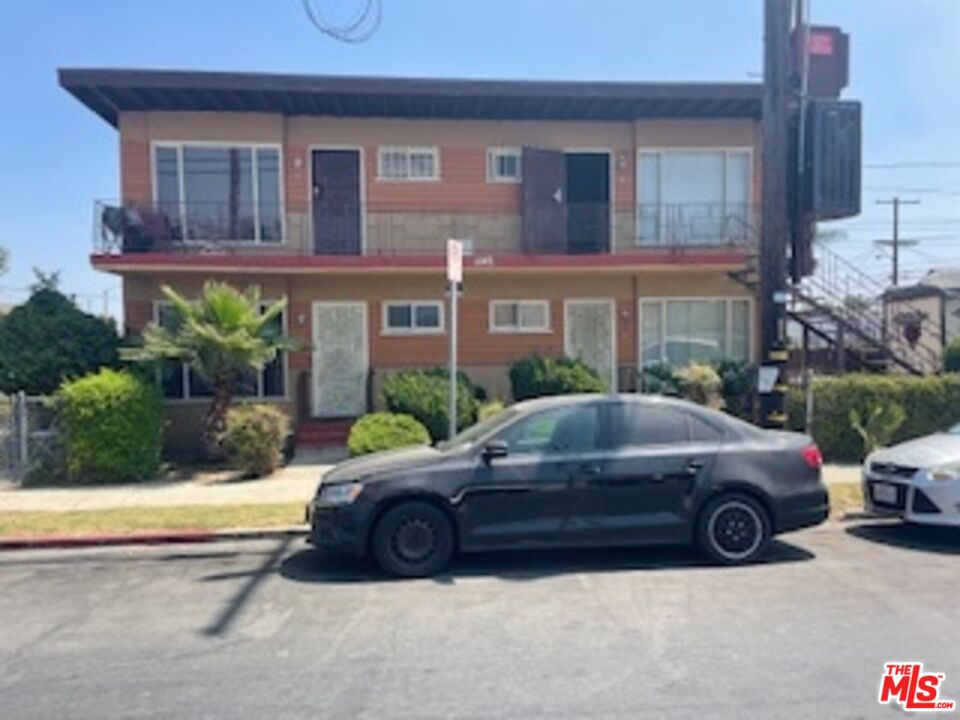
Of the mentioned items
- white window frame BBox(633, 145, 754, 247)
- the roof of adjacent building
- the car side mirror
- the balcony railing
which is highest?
the roof of adjacent building

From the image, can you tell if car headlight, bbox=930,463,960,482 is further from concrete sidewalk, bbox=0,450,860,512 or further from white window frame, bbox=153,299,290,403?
white window frame, bbox=153,299,290,403

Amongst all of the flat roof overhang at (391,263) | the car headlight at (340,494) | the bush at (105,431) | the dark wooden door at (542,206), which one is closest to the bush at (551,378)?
the flat roof overhang at (391,263)

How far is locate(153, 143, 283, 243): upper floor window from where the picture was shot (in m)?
15.1

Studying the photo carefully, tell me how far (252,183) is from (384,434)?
7.02 meters

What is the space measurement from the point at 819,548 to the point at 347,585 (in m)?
4.45

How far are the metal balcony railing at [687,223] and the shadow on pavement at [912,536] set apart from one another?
872 cm

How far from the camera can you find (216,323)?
1205 cm

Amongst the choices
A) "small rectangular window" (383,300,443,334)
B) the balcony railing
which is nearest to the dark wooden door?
the balcony railing

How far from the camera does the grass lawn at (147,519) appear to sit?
8.13 meters

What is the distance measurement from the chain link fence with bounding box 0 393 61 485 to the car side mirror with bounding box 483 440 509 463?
27.3 feet

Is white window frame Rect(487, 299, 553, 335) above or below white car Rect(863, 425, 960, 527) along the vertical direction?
above

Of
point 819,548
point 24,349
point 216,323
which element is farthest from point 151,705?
point 24,349

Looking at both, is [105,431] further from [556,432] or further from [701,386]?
[701,386]

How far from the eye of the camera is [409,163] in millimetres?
15703
